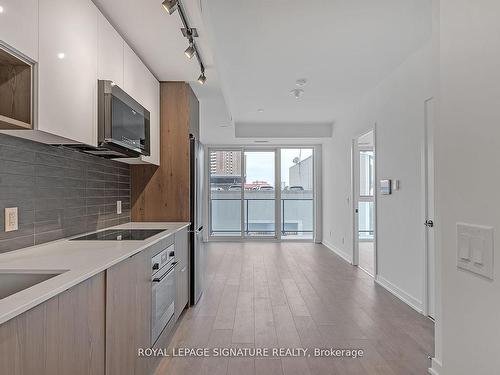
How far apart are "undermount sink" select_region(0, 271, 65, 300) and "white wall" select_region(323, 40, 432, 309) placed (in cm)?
312

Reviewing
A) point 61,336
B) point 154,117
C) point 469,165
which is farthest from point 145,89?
point 469,165

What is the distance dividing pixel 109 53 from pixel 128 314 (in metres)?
1.69

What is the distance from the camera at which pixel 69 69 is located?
1.73m

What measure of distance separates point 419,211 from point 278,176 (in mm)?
4709

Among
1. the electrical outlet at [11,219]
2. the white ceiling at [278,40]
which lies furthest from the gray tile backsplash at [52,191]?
the white ceiling at [278,40]

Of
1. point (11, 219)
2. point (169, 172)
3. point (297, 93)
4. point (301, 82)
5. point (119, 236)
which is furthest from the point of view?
point (297, 93)

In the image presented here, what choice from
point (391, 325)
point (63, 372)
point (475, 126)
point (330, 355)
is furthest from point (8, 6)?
point (391, 325)

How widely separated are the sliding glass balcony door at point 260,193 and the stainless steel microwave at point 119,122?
5210mm

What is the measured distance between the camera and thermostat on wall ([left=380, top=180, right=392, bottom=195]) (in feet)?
12.7

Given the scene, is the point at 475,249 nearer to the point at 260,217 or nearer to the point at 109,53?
the point at 109,53

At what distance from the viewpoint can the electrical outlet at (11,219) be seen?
1.65 m

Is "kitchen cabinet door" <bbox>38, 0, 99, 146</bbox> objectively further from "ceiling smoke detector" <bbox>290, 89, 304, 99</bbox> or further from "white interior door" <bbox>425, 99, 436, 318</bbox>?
"ceiling smoke detector" <bbox>290, 89, 304, 99</bbox>

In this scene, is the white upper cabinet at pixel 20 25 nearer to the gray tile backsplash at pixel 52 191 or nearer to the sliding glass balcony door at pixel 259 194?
the gray tile backsplash at pixel 52 191

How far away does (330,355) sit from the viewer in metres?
2.40
